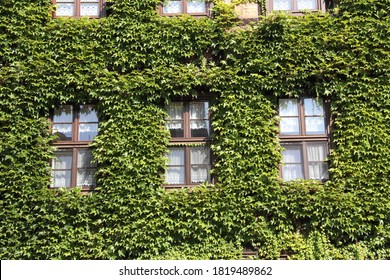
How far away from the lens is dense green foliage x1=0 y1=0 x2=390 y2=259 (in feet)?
34.1

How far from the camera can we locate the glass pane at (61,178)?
11039 mm

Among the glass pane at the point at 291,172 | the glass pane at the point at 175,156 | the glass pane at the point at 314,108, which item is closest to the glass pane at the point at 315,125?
the glass pane at the point at 314,108

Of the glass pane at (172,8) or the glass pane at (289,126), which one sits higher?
the glass pane at (172,8)

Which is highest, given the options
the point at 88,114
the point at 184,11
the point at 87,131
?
the point at 184,11

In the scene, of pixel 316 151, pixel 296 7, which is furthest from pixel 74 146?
pixel 296 7

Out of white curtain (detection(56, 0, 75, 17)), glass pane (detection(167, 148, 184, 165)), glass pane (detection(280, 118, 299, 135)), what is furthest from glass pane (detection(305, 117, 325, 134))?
white curtain (detection(56, 0, 75, 17))

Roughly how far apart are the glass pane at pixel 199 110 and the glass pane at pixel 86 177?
7.93 ft

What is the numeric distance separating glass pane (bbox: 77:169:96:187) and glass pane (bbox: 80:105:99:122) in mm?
1106

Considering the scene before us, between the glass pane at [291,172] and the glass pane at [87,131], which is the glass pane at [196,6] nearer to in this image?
the glass pane at [87,131]

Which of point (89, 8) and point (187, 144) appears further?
point (89, 8)

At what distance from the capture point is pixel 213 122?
1100 centimetres

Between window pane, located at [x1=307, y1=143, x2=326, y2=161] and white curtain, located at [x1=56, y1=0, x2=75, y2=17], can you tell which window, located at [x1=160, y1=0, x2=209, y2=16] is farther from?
window pane, located at [x1=307, y1=143, x2=326, y2=161]

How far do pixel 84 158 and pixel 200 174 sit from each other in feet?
8.05

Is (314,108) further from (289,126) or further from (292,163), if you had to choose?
(292,163)
